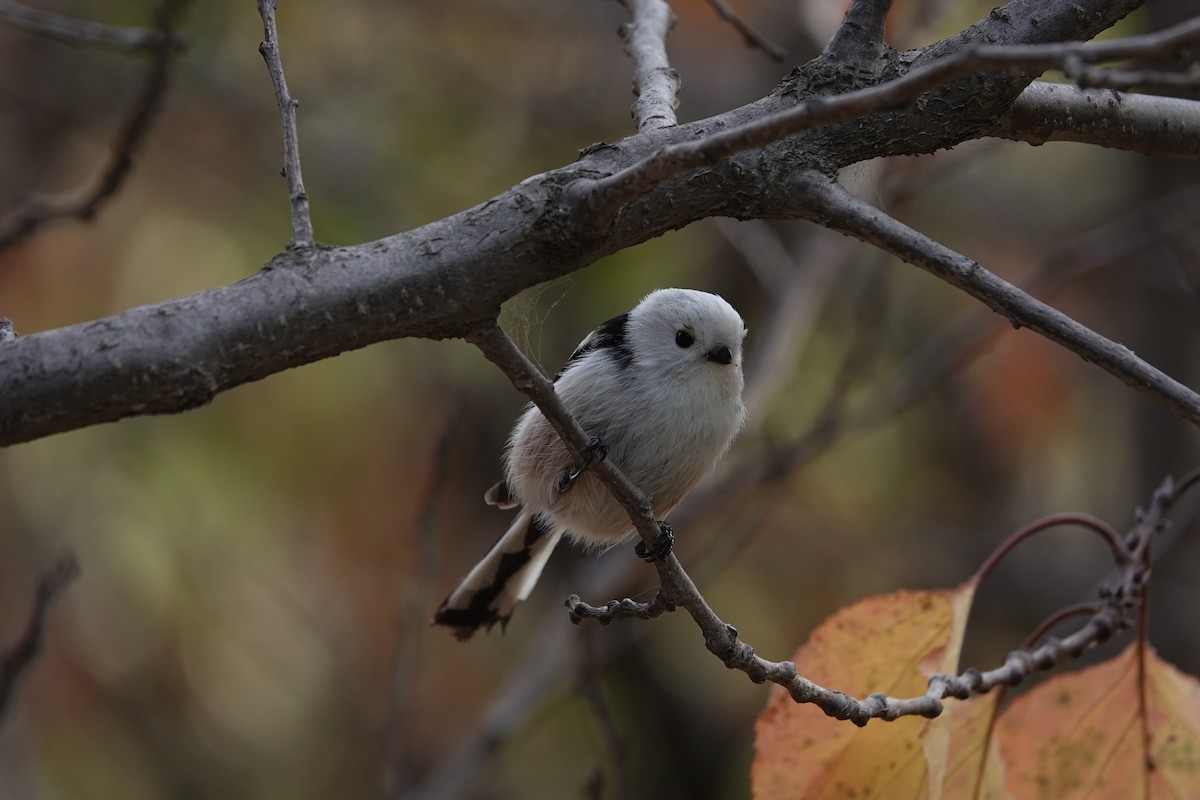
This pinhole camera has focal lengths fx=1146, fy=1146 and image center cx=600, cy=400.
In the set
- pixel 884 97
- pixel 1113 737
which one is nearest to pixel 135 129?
pixel 884 97

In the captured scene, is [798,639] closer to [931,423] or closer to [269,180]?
[931,423]

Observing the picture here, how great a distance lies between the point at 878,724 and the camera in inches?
72.2

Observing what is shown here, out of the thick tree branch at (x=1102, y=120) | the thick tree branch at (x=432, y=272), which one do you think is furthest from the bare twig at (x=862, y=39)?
the thick tree branch at (x=1102, y=120)

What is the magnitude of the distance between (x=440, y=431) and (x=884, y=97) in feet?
9.92

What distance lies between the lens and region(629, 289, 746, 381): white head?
7.47 ft

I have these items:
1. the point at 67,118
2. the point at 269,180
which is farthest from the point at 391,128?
the point at 67,118

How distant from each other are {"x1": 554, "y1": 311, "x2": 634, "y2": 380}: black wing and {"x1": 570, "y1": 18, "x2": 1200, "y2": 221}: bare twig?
1.07 m

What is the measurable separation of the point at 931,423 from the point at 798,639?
48.5 inches

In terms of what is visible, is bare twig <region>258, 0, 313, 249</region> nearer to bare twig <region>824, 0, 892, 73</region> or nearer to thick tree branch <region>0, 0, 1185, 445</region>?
thick tree branch <region>0, 0, 1185, 445</region>

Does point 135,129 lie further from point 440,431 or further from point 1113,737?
point 1113,737

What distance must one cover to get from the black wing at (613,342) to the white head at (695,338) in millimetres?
30

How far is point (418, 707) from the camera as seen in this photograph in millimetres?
4926

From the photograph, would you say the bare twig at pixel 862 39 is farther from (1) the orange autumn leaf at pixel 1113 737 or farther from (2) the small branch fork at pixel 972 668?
(1) the orange autumn leaf at pixel 1113 737

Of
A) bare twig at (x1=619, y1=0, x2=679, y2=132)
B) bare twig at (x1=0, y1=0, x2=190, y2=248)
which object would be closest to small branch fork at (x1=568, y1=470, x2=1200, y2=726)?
bare twig at (x1=619, y1=0, x2=679, y2=132)
